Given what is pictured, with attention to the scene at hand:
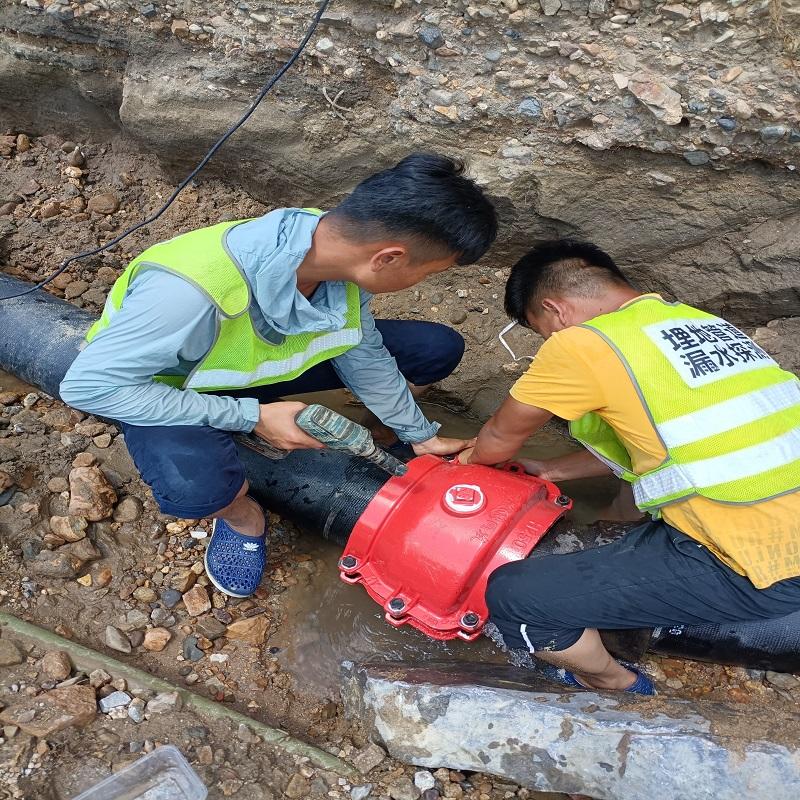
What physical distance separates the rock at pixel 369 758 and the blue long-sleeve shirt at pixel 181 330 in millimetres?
1030

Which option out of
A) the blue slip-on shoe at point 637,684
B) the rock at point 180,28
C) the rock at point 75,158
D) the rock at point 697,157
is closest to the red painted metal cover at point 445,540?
the blue slip-on shoe at point 637,684

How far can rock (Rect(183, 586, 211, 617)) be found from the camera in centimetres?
251

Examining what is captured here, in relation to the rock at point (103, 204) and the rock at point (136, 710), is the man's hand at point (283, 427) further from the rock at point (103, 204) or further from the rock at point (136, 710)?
the rock at point (103, 204)

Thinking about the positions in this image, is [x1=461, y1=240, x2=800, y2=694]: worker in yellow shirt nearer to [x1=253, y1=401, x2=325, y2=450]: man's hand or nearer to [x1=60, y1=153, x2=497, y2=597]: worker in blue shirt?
[x1=60, y1=153, x2=497, y2=597]: worker in blue shirt

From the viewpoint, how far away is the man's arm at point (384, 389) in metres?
2.64

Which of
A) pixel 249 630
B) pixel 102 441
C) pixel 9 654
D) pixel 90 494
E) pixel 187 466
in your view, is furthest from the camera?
pixel 102 441

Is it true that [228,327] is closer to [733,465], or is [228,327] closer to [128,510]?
[128,510]

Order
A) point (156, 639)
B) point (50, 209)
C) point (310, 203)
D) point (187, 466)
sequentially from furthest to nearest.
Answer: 1. point (50, 209)
2. point (310, 203)
3. point (156, 639)
4. point (187, 466)

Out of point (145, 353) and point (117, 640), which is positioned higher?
point (145, 353)

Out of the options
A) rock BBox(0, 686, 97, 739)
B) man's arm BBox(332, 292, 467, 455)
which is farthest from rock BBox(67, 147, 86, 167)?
rock BBox(0, 686, 97, 739)

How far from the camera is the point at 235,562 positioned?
8.34ft

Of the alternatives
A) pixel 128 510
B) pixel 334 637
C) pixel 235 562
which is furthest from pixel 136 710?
pixel 128 510

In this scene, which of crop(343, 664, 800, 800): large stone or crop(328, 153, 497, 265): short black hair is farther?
crop(328, 153, 497, 265): short black hair

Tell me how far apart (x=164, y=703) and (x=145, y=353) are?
3.34ft
